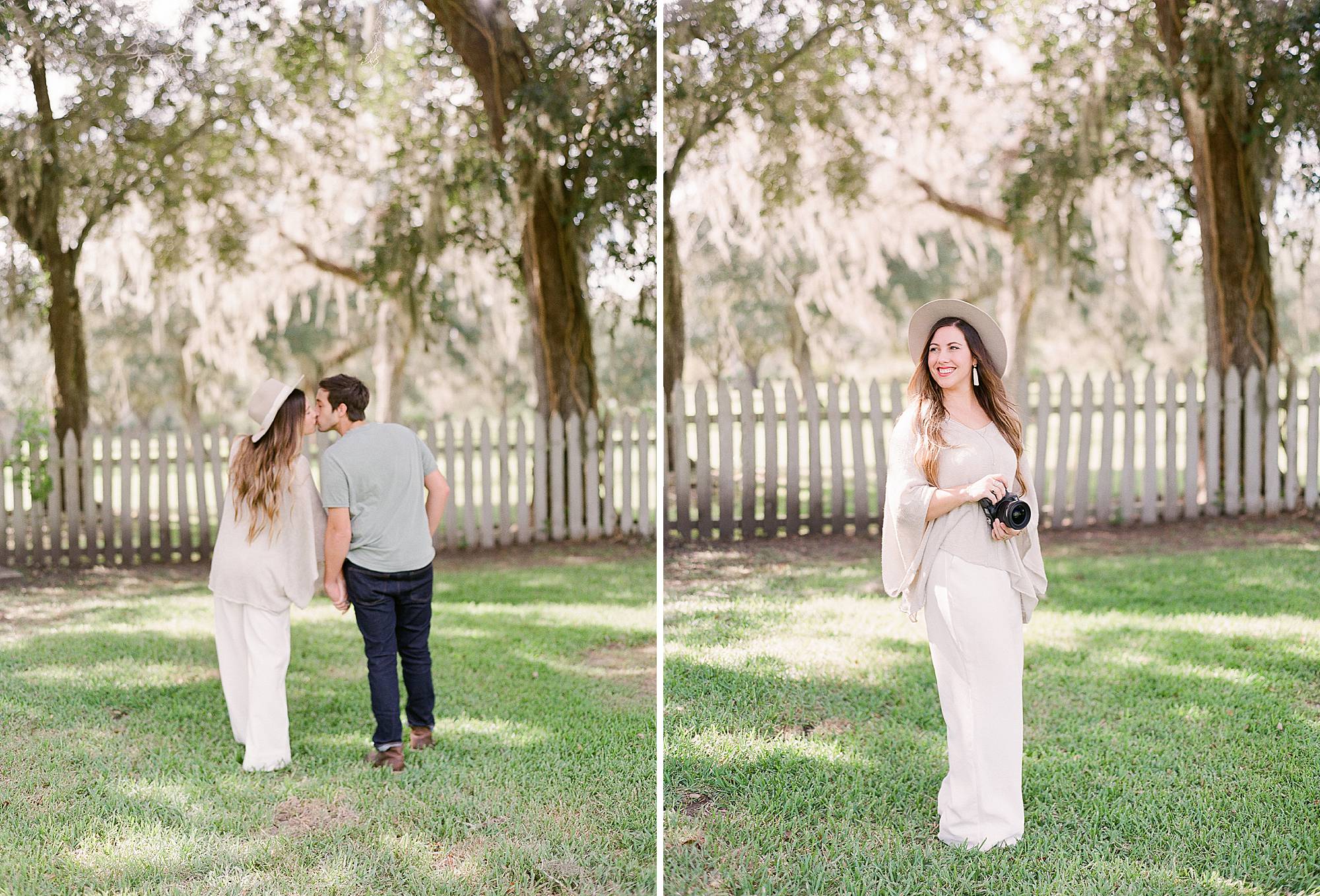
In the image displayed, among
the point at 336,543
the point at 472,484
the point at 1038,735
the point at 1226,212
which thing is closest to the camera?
the point at 336,543

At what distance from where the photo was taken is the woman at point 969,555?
2600 millimetres

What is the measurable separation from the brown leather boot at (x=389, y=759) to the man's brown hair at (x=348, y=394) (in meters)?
1.18

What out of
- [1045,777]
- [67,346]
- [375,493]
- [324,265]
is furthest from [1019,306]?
[375,493]

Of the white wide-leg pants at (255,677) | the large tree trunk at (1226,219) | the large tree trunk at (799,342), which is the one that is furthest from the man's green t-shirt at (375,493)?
the large tree trunk at (799,342)

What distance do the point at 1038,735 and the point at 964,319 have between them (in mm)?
1657

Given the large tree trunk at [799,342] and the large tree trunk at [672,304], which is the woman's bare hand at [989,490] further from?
the large tree trunk at [799,342]

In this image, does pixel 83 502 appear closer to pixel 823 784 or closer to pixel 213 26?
pixel 213 26

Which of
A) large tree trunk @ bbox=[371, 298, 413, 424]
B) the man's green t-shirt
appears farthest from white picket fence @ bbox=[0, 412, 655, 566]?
large tree trunk @ bbox=[371, 298, 413, 424]

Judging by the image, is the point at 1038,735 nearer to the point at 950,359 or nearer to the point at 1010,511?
the point at 1010,511

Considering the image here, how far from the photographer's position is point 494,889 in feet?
8.71

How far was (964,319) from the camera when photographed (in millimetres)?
2719

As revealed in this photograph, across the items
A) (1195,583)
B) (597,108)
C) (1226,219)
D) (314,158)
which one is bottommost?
(1195,583)

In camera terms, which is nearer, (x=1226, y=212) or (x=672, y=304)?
(x=1226, y=212)

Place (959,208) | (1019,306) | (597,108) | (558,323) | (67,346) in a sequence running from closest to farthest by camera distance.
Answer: (67,346)
(597,108)
(558,323)
(959,208)
(1019,306)
